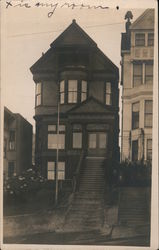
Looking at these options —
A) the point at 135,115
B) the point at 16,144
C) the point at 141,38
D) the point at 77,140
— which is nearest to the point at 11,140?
the point at 16,144

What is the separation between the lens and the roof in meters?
2.23

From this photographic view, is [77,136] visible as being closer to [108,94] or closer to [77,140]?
[77,140]

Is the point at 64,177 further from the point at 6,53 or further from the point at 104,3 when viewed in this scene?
the point at 104,3

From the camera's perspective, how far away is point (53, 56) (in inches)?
88.3

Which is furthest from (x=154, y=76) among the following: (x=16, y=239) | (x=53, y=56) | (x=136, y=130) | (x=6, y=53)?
(x=16, y=239)

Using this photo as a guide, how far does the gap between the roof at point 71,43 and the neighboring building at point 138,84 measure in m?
0.07

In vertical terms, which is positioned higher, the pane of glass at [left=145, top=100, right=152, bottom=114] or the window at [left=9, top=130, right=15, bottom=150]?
the pane of glass at [left=145, top=100, right=152, bottom=114]

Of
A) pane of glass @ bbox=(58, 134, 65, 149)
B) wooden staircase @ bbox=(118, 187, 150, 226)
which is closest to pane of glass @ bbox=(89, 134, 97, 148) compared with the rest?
pane of glass @ bbox=(58, 134, 65, 149)

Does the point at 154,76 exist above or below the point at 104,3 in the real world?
below

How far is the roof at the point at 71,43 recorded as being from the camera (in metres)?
2.23

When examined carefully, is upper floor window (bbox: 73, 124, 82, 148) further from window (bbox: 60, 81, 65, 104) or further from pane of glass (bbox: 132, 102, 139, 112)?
pane of glass (bbox: 132, 102, 139, 112)

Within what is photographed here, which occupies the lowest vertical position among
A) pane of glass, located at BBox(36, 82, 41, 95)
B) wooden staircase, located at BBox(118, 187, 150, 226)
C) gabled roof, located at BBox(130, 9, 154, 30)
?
wooden staircase, located at BBox(118, 187, 150, 226)

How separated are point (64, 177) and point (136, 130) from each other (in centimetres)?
34

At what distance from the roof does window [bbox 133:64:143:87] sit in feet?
0.25
